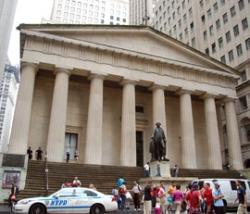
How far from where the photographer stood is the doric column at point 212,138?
1113 inches

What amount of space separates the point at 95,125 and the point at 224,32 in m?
25.1

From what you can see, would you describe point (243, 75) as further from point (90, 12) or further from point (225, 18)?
point (90, 12)

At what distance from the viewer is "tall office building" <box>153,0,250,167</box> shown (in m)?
35.0

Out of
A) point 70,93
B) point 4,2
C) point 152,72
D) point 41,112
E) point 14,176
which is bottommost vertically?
point 14,176

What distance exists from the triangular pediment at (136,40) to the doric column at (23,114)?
4.11 metres

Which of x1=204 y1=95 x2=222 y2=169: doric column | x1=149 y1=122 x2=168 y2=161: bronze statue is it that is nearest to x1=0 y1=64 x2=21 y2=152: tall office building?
x1=204 y1=95 x2=222 y2=169: doric column

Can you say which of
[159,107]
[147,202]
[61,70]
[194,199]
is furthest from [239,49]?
[147,202]

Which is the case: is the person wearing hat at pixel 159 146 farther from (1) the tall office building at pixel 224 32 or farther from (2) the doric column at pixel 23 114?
(1) the tall office building at pixel 224 32

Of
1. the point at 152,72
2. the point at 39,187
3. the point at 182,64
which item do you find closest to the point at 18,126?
the point at 39,187

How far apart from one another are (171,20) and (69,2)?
204 ft

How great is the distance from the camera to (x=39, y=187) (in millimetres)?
18125

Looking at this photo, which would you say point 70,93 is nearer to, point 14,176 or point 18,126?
point 18,126

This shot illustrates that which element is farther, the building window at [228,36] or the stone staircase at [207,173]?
the building window at [228,36]

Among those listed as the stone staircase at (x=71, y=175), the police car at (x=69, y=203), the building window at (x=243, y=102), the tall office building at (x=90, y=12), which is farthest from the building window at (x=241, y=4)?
the tall office building at (x=90, y=12)
